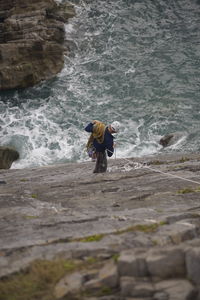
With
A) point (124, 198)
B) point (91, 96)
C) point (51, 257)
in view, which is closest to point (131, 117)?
point (91, 96)

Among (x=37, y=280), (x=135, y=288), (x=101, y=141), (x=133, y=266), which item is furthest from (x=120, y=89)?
(x=135, y=288)

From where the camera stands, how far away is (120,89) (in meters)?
30.8

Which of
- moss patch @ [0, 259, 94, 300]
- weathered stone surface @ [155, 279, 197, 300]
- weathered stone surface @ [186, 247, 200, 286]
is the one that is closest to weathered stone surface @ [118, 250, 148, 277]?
weathered stone surface @ [155, 279, 197, 300]

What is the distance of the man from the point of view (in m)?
13.7

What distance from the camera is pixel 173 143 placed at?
78.9 ft

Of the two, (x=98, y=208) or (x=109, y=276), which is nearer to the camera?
(x=109, y=276)

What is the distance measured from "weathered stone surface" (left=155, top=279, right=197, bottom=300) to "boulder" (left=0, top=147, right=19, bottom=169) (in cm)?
1886

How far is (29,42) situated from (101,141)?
21639mm

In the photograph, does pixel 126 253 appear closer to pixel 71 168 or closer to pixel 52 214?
pixel 52 214

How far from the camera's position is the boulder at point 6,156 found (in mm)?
23172

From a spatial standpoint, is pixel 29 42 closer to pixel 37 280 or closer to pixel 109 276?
pixel 37 280

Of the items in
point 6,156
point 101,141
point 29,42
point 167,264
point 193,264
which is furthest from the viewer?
point 29,42

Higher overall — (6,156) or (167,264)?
(167,264)

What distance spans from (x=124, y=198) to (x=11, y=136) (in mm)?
18572
